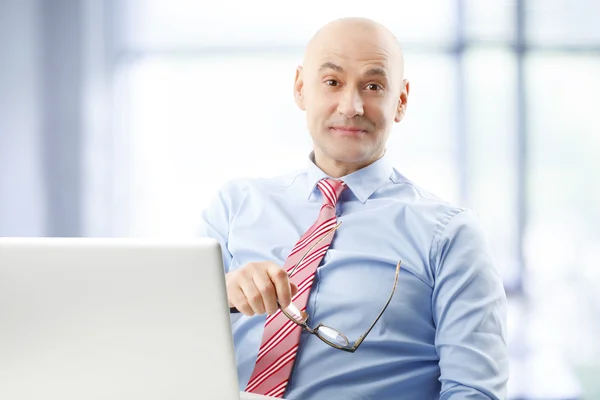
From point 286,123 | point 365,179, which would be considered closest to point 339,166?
point 365,179

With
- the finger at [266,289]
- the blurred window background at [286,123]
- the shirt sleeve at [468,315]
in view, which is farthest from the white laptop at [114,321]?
the blurred window background at [286,123]

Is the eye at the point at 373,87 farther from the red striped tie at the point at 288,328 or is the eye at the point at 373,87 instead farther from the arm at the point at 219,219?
the arm at the point at 219,219

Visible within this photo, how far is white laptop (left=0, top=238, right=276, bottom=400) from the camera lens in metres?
0.75

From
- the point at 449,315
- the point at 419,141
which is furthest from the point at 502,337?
the point at 419,141

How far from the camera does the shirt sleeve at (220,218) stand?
1.69m

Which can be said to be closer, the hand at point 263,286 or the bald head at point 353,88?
the hand at point 263,286

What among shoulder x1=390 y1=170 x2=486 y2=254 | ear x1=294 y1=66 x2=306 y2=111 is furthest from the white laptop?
ear x1=294 y1=66 x2=306 y2=111

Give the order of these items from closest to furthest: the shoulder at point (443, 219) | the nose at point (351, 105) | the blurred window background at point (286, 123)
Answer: the shoulder at point (443, 219)
the nose at point (351, 105)
the blurred window background at point (286, 123)

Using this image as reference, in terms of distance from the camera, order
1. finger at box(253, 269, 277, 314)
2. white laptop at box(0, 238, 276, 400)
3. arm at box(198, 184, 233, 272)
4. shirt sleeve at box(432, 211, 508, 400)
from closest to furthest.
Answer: white laptop at box(0, 238, 276, 400) < finger at box(253, 269, 277, 314) < shirt sleeve at box(432, 211, 508, 400) < arm at box(198, 184, 233, 272)

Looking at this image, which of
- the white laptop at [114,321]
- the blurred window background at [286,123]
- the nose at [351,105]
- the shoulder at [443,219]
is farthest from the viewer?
the blurred window background at [286,123]

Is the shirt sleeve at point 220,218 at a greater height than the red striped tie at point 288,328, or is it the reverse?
the shirt sleeve at point 220,218

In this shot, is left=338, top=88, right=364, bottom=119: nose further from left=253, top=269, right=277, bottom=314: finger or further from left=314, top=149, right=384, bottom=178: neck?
left=253, top=269, right=277, bottom=314: finger

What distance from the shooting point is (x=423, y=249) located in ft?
4.90

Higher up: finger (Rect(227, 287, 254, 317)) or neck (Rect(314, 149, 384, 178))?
neck (Rect(314, 149, 384, 178))
